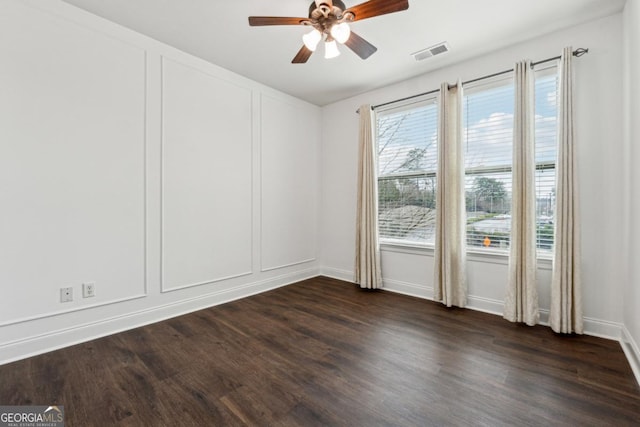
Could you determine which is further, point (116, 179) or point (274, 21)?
point (116, 179)

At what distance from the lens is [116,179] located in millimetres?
2582

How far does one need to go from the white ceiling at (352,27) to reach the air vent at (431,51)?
67 mm

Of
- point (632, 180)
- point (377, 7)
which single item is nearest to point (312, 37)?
point (377, 7)

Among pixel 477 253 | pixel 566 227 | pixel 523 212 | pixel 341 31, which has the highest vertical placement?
pixel 341 31

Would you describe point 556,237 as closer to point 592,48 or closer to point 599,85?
point 599,85

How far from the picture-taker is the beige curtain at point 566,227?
246cm

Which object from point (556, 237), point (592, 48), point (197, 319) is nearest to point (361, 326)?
point (197, 319)

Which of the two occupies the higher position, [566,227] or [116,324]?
[566,227]

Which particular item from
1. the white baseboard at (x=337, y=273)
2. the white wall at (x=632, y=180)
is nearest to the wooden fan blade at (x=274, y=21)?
the white wall at (x=632, y=180)

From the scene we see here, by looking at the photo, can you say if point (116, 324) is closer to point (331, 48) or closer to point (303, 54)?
point (303, 54)

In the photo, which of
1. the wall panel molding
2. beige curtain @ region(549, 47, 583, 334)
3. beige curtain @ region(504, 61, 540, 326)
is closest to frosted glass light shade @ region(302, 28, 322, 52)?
the wall panel molding

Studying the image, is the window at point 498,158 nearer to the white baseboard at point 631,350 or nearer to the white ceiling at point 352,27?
the white ceiling at point 352,27

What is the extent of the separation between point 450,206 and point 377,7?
6.88 ft

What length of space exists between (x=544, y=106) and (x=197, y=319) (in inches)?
156
